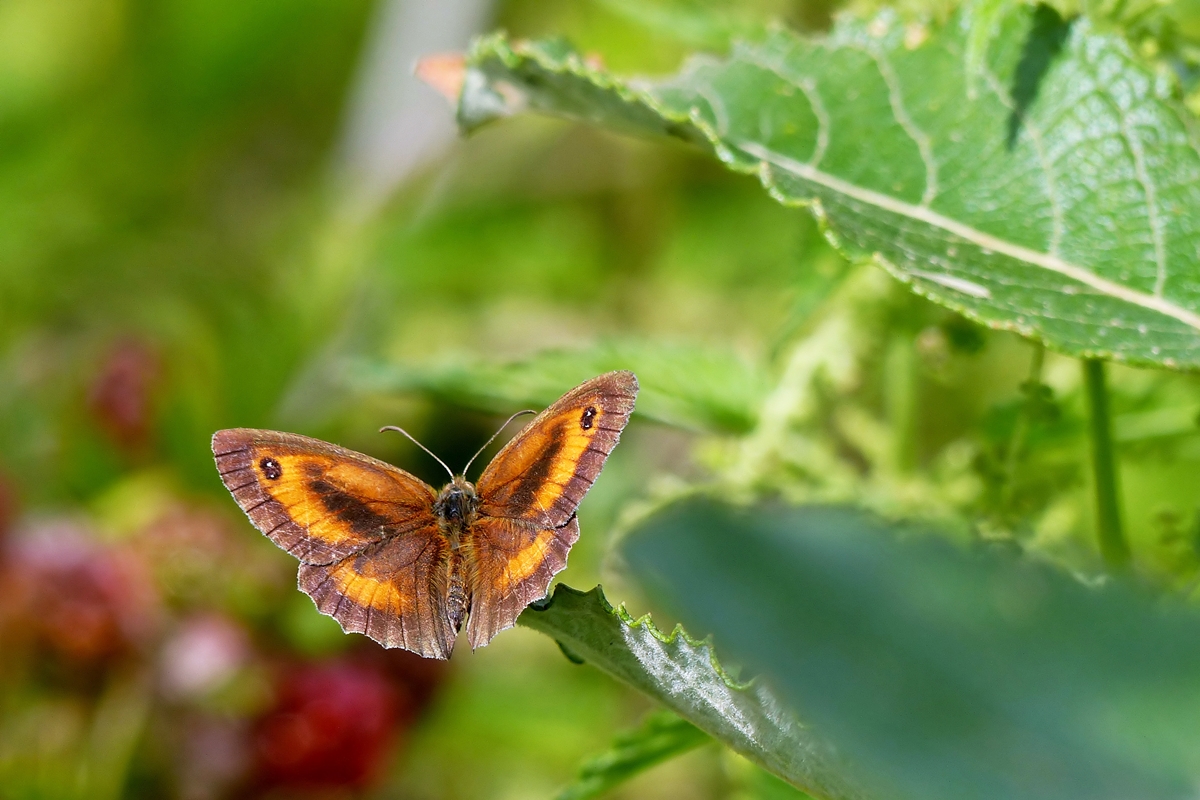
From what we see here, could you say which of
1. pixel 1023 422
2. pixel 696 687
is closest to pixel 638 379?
pixel 1023 422

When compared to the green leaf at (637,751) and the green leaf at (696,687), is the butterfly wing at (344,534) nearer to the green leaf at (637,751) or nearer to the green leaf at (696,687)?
the green leaf at (637,751)

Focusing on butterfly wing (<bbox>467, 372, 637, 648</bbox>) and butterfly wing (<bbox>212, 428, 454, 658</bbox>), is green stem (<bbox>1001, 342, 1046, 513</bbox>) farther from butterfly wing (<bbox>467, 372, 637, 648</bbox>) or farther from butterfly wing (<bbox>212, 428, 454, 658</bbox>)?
butterfly wing (<bbox>212, 428, 454, 658</bbox>)

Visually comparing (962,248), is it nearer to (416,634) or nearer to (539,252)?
(416,634)

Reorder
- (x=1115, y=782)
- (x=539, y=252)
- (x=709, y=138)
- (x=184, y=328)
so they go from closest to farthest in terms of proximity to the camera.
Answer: (x=1115, y=782) → (x=709, y=138) → (x=184, y=328) → (x=539, y=252)

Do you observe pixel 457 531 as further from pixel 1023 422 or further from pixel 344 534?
pixel 1023 422

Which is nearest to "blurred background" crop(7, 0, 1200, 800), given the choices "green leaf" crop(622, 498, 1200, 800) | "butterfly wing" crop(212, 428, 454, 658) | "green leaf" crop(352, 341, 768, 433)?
"green leaf" crop(352, 341, 768, 433)

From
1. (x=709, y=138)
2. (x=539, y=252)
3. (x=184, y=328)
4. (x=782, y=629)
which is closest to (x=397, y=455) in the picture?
(x=184, y=328)

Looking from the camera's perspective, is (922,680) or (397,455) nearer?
(922,680)
